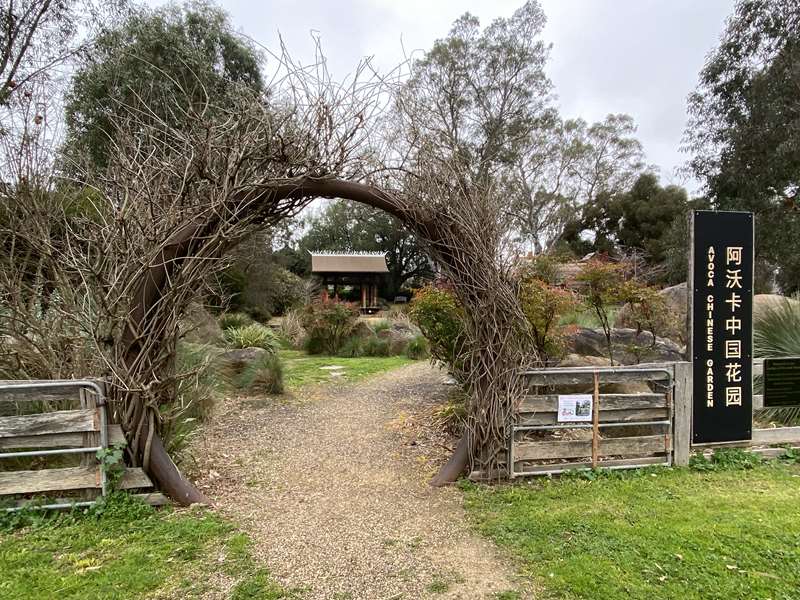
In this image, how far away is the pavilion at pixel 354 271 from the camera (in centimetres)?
2211

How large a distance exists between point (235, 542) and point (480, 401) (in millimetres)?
2025

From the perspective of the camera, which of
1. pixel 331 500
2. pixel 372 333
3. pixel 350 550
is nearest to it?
pixel 350 550

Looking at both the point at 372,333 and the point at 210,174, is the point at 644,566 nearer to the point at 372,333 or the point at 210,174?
the point at 210,174

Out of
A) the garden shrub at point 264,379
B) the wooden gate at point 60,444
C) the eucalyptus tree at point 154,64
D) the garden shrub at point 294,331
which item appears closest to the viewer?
the wooden gate at point 60,444

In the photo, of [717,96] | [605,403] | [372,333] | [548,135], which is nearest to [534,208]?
[548,135]

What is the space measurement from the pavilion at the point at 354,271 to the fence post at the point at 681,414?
18307 millimetres

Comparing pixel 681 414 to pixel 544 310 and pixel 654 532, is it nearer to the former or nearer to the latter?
pixel 654 532

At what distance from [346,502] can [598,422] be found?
2208 millimetres

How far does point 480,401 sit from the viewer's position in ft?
12.0

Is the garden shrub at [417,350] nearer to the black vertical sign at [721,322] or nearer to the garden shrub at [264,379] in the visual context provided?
the garden shrub at [264,379]

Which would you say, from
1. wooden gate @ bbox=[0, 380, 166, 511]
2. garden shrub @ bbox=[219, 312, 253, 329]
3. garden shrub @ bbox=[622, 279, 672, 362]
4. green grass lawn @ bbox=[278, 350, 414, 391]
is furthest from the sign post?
garden shrub @ bbox=[219, 312, 253, 329]

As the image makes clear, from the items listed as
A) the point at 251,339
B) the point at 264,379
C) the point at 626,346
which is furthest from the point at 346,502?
the point at 626,346

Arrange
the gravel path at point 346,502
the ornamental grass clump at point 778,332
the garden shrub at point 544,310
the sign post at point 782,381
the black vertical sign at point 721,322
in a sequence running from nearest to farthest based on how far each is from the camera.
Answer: the gravel path at point 346,502 < the black vertical sign at point 721,322 < the sign post at point 782,381 < the ornamental grass clump at point 778,332 < the garden shrub at point 544,310

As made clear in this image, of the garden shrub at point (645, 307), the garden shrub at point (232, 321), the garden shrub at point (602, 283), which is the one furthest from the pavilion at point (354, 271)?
the garden shrub at point (602, 283)
